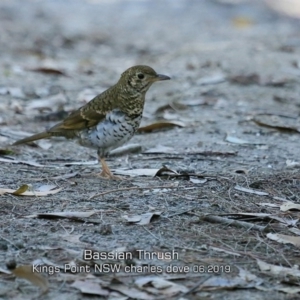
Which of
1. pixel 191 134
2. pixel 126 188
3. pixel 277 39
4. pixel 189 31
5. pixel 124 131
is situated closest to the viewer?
pixel 126 188

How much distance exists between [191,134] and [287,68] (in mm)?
4337

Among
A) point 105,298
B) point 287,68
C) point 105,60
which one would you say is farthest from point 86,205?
point 105,60

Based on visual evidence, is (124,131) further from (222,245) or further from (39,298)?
(39,298)

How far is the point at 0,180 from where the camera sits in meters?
6.15

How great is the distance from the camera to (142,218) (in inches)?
199

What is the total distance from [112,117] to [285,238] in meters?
2.17

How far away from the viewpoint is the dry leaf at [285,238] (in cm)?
479

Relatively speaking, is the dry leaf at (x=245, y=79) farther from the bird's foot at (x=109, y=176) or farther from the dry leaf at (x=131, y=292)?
the dry leaf at (x=131, y=292)

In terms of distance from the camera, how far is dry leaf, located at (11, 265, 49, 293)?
4051 millimetres

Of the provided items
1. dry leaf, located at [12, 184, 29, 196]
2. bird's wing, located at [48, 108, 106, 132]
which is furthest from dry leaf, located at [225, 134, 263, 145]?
dry leaf, located at [12, 184, 29, 196]

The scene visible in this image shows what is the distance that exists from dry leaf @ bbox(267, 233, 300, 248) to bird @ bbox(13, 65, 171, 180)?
176cm

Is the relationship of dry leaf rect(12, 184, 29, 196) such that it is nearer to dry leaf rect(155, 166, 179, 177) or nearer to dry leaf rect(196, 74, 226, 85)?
dry leaf rect(155, 166, 179, 177)

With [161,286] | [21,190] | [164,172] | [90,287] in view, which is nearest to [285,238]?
[161,286]

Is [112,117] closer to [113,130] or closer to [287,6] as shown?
[113,130]
